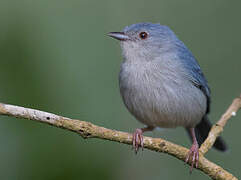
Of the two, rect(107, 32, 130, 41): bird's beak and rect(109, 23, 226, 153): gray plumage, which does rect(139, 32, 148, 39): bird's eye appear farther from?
rect(107, 32, 130, 41): bird's beak

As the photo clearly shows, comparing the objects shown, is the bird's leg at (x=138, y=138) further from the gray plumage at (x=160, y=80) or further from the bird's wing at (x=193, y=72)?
the bird's wing at (x=193, y=72)

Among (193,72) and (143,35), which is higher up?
(143,35)

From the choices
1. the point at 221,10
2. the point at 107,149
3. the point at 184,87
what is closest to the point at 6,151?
the point at 107,149

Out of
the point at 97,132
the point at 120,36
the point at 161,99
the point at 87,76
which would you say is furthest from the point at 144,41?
the point at 97,132

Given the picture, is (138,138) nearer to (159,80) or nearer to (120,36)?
(159,80)

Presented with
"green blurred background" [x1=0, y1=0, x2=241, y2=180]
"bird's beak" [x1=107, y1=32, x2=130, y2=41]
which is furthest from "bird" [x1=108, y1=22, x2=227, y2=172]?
"green blurred background" [x1=0, y1=0, x2=241, y2=180]

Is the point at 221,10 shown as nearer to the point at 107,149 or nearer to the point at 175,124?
the point at 175,124
